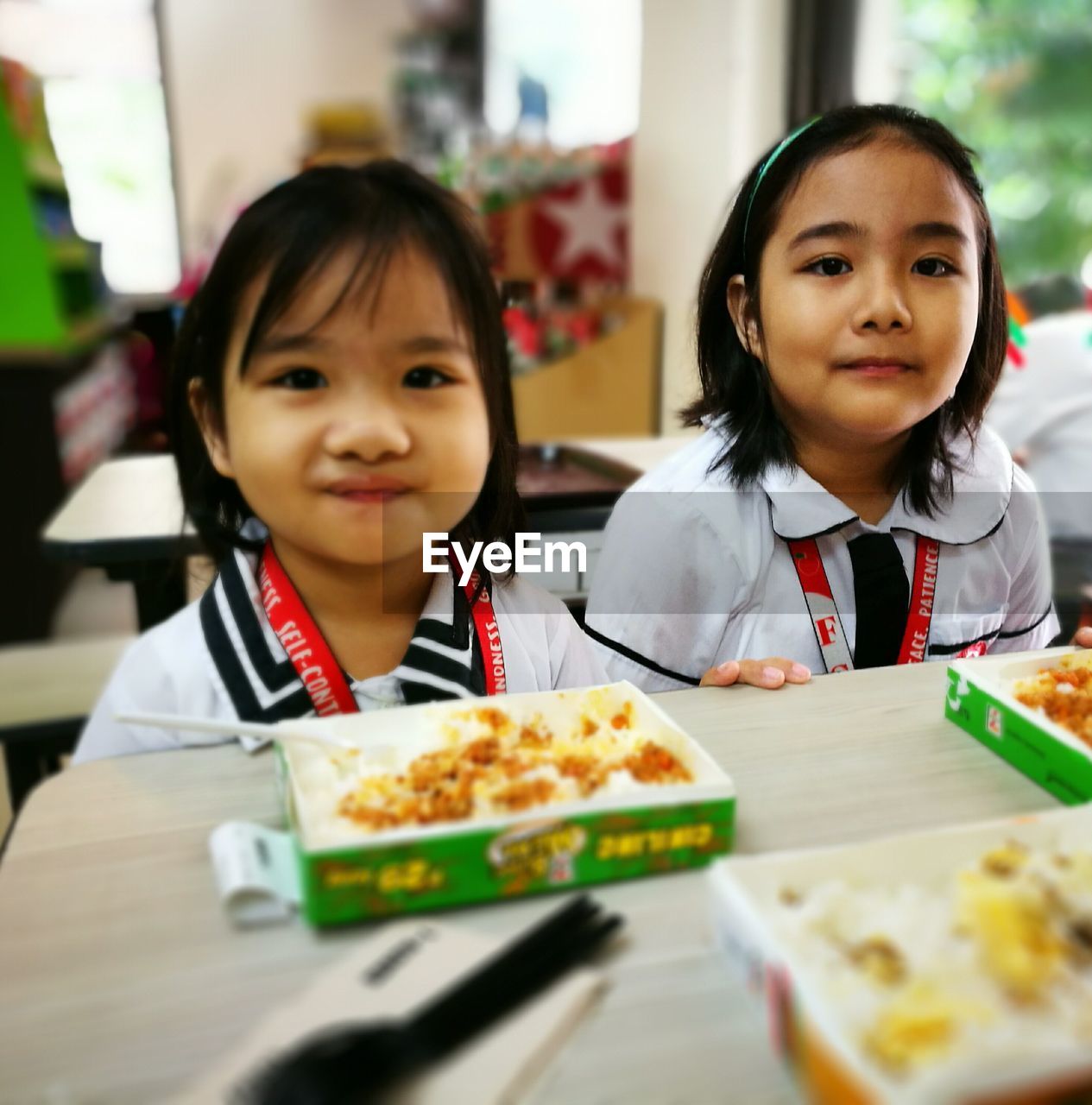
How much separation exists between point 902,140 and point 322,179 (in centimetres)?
67

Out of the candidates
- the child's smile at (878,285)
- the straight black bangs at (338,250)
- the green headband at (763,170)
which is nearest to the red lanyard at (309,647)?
the straight black bangs at (338,250)

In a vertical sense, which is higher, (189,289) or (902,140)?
(902,140)

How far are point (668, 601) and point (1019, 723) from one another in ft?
1.72

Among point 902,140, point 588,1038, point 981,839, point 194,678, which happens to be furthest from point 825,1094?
point 902,140

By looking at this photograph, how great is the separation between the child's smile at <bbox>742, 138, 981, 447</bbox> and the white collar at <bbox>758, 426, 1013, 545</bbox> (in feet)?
0.38

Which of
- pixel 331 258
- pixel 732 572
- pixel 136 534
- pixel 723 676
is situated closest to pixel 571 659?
pixel 723 676

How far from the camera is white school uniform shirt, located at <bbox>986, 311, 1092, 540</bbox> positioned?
2320 mm

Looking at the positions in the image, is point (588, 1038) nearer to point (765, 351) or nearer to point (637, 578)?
point (637, 578)

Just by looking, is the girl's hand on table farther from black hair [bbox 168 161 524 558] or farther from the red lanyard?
black hair [bbox 168 161 524 558]

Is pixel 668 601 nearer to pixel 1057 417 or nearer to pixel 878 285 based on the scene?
pixel 878 285

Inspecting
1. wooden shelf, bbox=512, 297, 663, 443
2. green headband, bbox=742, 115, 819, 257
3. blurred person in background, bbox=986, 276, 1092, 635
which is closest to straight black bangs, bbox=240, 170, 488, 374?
green headband, bbox=742, 115, 819, 257

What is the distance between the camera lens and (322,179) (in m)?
0.90

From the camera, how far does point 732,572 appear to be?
1.32m

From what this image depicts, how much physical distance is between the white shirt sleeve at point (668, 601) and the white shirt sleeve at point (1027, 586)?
0.40 meters
